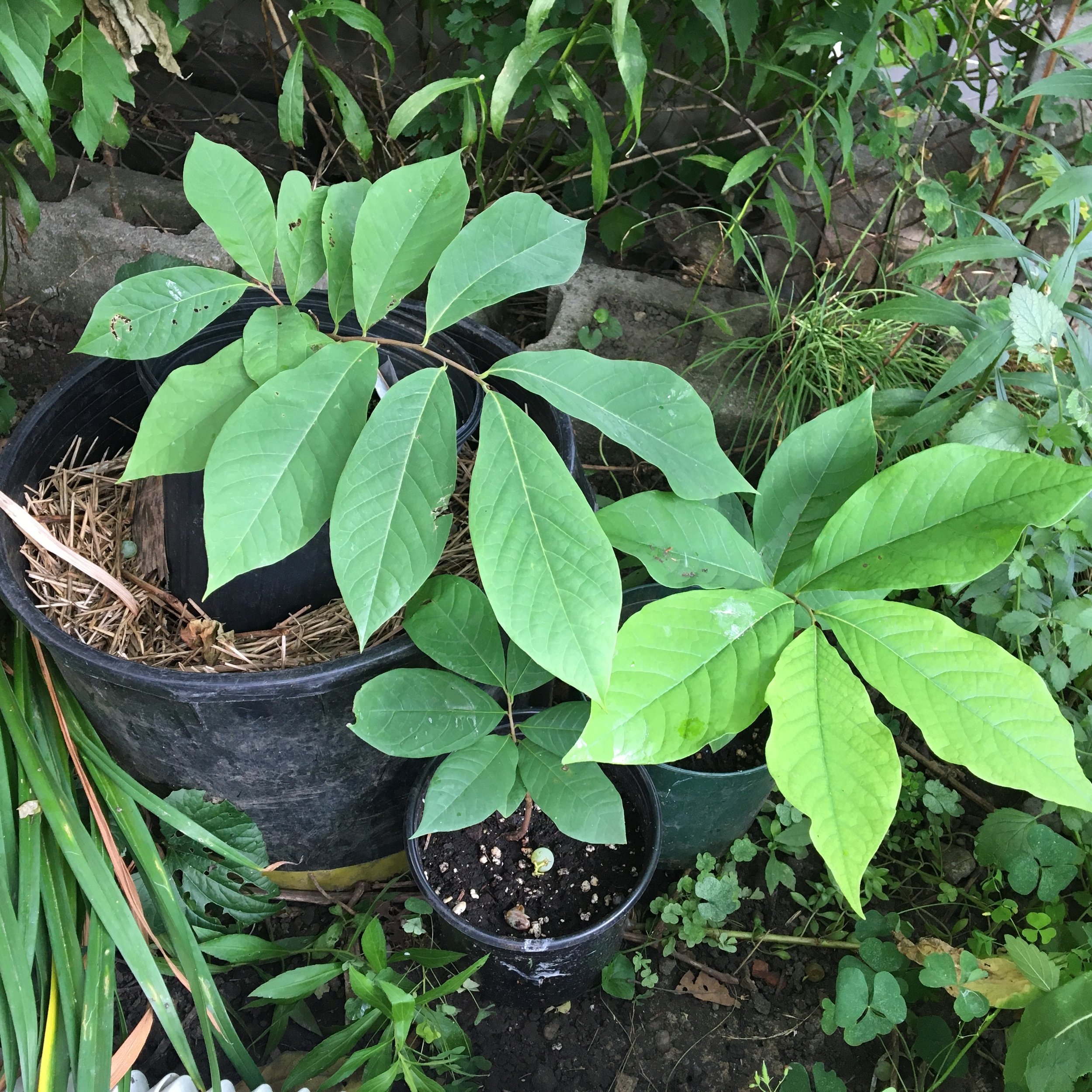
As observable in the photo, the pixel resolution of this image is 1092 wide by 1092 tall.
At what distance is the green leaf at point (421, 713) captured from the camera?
1.04 m

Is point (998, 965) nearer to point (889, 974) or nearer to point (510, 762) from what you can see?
point (889, 974)

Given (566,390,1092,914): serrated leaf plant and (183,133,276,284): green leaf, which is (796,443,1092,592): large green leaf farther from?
(183,133,276,284): green leaf

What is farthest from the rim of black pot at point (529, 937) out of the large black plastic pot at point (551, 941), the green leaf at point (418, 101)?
the green leaf at point (418, 101)

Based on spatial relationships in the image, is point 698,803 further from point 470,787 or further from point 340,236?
point 340,236

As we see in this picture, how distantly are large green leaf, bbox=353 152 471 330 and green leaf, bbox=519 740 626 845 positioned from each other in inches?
23.9

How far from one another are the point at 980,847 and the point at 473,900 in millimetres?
845

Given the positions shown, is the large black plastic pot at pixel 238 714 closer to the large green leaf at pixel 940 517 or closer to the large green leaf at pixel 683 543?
the large green leaf at pixel 683 543

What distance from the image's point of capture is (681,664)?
31.5 inches

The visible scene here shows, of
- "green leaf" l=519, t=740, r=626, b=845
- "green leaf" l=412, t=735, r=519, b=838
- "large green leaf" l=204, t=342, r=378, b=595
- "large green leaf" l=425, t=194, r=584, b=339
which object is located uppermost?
"large green leaf" l=425, t=194, r=584, b=339

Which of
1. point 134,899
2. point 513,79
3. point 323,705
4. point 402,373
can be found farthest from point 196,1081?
point 513,79

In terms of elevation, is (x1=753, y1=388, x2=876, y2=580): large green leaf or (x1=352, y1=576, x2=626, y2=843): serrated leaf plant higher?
(x1=753, y1=388, x2=876, y2=580): large green leaf

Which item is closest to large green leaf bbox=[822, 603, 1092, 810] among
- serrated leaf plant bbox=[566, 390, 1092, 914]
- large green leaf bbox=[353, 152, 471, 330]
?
serrated leaf plant bbox=[566, 390, 1092, 914]

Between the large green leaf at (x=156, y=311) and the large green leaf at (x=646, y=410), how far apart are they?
35 cm

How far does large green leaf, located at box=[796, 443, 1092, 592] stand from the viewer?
0.80 meters
